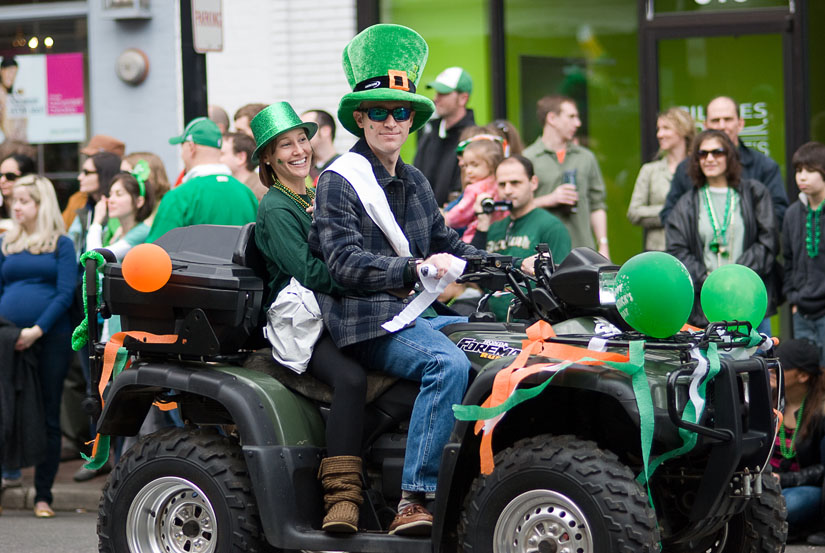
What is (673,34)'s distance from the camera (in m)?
12.2

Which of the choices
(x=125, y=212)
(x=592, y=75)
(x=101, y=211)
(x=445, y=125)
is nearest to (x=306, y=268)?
(x=125, y=212)

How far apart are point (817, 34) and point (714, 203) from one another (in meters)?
3.29

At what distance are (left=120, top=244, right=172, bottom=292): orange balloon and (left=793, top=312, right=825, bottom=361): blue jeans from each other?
4.95 m

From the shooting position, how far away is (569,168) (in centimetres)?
1059

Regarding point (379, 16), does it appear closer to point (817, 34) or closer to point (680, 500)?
point (817, 34)

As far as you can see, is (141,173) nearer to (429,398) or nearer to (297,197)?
(297,197)

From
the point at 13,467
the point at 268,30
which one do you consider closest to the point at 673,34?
the point at 268,30

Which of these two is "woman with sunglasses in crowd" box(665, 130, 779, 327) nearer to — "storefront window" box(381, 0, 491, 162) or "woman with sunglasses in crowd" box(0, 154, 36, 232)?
"storefront window" box(381, 0, 491, 162)

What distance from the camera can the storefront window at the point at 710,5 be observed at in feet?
38.8

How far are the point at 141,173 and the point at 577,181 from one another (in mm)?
3238

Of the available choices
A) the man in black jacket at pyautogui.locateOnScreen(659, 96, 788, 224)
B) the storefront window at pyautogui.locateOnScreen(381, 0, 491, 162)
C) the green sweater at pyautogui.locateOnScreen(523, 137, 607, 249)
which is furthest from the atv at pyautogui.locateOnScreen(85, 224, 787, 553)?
the storefront window at pyautogui.locateOnScreen(381, 0, 491, 162)

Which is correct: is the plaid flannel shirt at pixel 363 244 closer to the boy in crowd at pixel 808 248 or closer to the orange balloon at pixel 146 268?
the orange balloon at pixel 146 268

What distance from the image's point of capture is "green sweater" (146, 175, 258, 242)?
877cm

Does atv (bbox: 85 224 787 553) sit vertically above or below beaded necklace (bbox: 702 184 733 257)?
below
